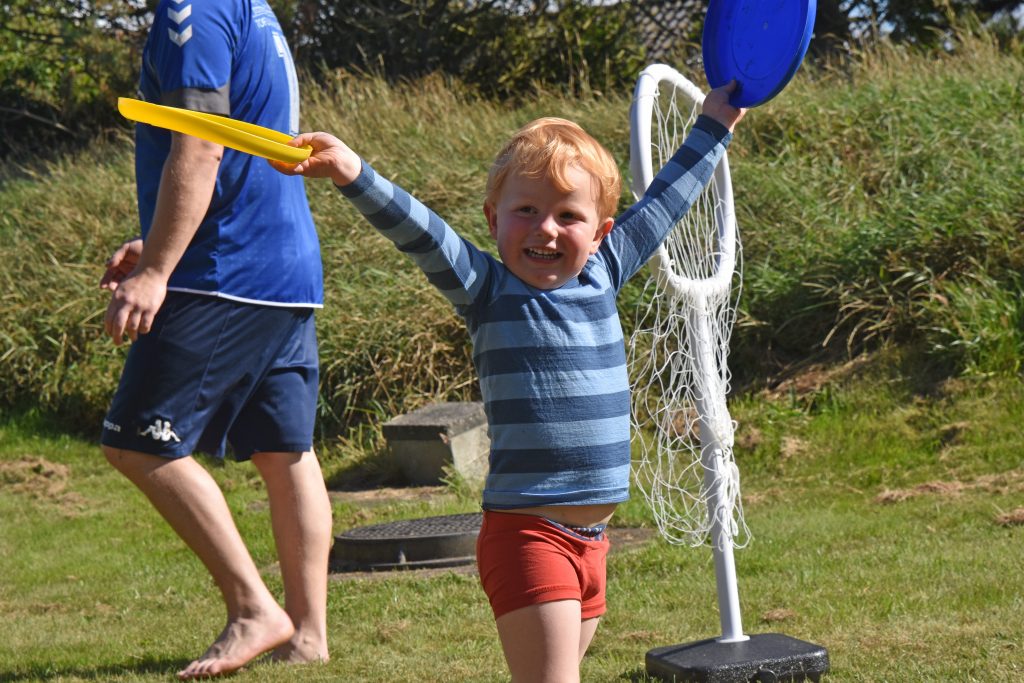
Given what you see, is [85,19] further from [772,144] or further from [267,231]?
[267,231]

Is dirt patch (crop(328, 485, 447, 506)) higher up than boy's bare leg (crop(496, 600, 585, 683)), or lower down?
higher up

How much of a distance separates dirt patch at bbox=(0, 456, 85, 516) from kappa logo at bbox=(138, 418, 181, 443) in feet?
11.8

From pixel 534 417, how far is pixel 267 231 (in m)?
1.43

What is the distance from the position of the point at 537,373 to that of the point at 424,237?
0.35m

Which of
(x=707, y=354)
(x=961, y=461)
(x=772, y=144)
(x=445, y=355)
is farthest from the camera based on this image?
(x=772, y=144)

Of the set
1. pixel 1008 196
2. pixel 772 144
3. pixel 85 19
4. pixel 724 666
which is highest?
pixel 85 19

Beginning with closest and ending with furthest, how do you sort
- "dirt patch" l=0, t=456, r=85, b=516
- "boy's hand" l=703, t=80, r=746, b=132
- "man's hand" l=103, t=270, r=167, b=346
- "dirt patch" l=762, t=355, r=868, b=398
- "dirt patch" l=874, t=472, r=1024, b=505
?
"boy's hand" l=703, t=80, r=746, b=132 < "man's hand" l=103, t=270, r=167, b=346 < "dirt patch" l=874, t=472, r=1024, b=505 < "dirt patch" l=762, t=355, r=868, b=398 < "dirt patch" l=0, t=456, r=85, b=516

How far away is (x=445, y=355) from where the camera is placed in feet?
25.8

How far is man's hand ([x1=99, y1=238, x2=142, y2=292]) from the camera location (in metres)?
3.72

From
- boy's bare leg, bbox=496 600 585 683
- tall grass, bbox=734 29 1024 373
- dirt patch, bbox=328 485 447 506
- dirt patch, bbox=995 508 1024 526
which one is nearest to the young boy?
boy's bare leg, bbox=496 600 585 683

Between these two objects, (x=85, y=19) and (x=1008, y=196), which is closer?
(x=1008, y=196)

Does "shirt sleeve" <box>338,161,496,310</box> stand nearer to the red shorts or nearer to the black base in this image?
the red shorts

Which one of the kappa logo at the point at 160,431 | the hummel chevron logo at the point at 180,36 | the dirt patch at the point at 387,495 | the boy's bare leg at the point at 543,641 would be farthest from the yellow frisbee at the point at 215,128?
the dirt patch at the point at 387,495

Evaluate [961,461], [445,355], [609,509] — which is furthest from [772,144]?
[609,509]
